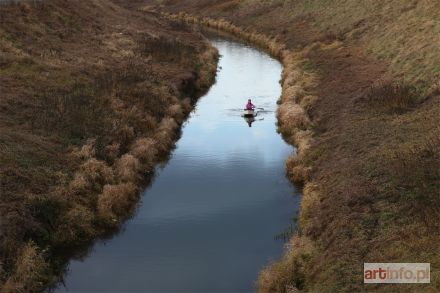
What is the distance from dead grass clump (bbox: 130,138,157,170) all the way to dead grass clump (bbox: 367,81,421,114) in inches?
562

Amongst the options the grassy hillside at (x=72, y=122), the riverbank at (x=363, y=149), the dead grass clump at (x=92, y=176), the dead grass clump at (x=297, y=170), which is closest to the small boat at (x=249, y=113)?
the riverbank at (x=363, y=149)

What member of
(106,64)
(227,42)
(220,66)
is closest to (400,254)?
(106,64)

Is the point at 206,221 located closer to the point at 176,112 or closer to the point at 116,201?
the point at 116,201

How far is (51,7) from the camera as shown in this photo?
192 feet

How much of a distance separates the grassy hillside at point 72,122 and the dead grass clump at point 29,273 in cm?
4

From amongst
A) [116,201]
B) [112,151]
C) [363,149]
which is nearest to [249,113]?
[112,151]

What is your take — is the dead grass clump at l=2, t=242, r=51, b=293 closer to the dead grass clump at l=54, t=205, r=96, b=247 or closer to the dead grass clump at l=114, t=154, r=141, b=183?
the dead grass clump at l=54, t=205, r=96, b=247

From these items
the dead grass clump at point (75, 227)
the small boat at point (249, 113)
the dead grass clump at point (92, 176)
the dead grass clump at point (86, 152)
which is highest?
the small boat at point (249, 113)

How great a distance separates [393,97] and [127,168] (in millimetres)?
16884

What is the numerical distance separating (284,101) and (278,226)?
19816 millimetres

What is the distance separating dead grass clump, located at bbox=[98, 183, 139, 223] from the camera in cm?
2434

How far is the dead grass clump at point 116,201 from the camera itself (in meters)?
24.3

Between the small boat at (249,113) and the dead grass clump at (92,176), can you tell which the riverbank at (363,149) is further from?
the dead grass clump at (92,176)

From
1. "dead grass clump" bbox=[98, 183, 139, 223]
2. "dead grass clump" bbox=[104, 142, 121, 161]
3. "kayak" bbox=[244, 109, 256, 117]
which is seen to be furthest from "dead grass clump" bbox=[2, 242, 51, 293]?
"kayak" bbox=[244, 109, 256, 117]
